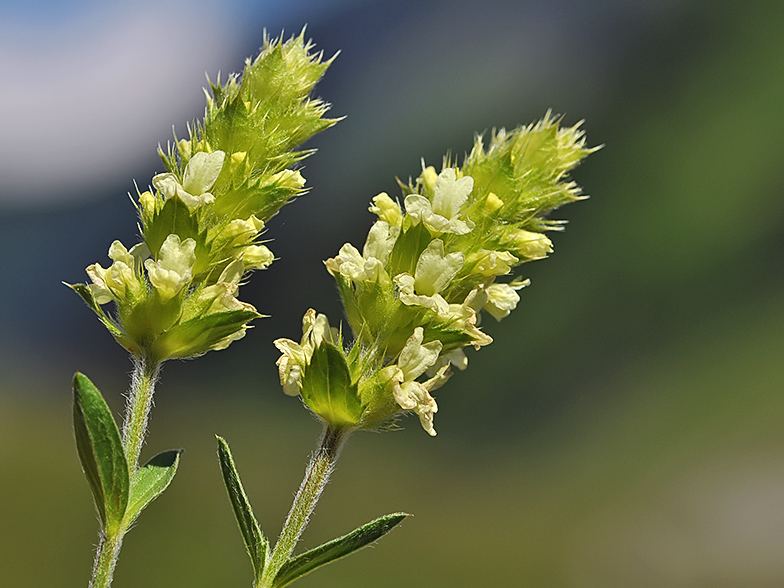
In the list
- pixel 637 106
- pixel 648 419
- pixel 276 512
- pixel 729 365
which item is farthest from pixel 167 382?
pixel 637 106

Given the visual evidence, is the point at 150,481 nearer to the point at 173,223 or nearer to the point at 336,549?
the point at 336,549

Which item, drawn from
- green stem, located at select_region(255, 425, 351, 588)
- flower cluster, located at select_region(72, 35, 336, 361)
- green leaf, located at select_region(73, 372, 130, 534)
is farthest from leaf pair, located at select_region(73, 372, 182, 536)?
green stem, located at select_region(255, 425, 351, 588)

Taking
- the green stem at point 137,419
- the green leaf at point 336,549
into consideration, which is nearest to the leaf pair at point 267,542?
the green leaf at point 336,549

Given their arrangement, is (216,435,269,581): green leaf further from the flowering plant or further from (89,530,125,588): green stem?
(89,530,125,588): green stem

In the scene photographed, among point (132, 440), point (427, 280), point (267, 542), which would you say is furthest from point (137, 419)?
point (427, 280)

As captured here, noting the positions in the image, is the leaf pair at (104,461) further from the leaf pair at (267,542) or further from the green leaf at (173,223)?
the green leaf at (173,223)

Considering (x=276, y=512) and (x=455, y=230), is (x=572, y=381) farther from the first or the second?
(x=455, y=230)

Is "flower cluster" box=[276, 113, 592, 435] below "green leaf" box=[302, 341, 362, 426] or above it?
above
